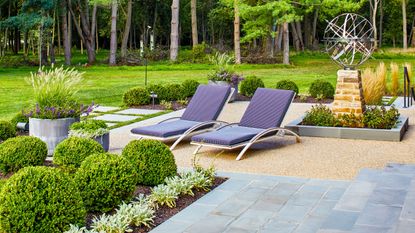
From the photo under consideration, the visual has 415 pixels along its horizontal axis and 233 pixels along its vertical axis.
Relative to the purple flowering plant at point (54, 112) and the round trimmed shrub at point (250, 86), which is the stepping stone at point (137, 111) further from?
the purple flowering plant at point (54, 112)

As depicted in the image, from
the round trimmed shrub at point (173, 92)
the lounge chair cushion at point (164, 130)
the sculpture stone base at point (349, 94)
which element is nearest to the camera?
the lounge chair cushion at point (164, 130)

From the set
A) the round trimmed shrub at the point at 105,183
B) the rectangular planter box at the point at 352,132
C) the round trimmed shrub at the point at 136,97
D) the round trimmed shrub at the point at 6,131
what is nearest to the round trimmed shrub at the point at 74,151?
the round trimmed shrub at the point at 105,183

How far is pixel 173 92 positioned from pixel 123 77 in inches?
415

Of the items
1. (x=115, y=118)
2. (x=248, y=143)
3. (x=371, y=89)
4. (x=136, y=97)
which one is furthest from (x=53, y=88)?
(x=371, y=89)

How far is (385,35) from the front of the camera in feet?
193

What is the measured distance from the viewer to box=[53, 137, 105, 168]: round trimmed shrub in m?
7.16

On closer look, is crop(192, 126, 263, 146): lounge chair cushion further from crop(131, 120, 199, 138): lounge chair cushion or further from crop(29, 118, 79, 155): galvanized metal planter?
crop(29, 118, 79, 155): galvanized metal planter

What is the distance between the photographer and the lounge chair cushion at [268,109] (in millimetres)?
9703

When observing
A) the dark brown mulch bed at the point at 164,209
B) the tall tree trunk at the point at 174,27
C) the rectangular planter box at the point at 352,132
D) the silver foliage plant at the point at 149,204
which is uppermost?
the tall tree trunk at the point at 174,27

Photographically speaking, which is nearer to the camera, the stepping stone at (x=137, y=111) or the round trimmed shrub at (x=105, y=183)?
the round trimmed shrub at (x=105, y=183)

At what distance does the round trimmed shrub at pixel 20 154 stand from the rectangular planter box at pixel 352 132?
4720mm

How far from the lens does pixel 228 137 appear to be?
28.9ft

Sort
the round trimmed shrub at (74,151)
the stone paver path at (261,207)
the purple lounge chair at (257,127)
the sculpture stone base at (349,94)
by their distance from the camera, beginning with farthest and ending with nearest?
the sculpture stone base at (349,94), the purple lounge chair at (257,127), the round trimmed shrub at (74,151), the stone paver path at (261,207)

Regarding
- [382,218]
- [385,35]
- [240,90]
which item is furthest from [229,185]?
[385,35]
